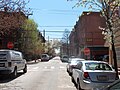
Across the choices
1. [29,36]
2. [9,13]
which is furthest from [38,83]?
[29,36]

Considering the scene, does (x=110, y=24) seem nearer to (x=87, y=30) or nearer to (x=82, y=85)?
(x=82, y=85)

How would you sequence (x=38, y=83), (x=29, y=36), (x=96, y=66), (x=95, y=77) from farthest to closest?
(x=29, y=36)
(x=38, y=83)
(x=96, y=66)
(x=95, y=77)

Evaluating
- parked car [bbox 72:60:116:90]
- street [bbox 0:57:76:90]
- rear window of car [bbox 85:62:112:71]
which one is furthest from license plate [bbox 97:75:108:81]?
street [bbox 0:57:76:90]

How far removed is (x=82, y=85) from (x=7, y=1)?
8.57m

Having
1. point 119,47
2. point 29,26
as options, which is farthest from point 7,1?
point 29,26

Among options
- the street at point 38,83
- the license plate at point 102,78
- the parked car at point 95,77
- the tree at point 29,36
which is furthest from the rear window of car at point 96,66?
the tree at point 29,36

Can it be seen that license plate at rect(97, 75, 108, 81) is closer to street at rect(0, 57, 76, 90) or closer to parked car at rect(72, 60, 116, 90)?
parked car at rect(72, 60, 116, 90)

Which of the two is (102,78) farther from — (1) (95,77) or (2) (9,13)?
(2) (9,13)

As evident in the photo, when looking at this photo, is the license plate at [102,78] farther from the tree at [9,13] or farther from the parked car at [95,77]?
the tree at [9,13]

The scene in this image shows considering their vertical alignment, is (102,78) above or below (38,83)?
above

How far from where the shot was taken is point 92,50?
229ft

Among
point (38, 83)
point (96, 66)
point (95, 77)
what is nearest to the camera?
point (95, 77)

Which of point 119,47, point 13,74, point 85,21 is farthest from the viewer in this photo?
point 85,21

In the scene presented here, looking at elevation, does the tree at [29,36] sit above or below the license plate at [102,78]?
above
